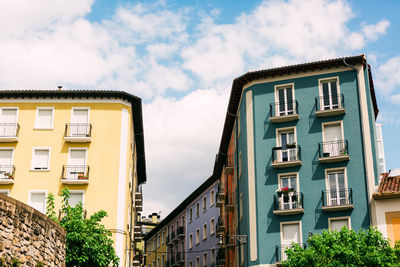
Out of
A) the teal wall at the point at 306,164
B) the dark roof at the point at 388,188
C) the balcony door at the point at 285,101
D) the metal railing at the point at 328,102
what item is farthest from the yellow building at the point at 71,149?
the dark roof at the point at 388,188

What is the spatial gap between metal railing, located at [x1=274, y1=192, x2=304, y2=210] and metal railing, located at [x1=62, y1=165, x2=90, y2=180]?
40.9 feet

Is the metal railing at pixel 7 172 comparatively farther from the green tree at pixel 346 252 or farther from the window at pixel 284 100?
the green tree at pixel 346 252

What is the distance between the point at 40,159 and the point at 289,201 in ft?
55.3

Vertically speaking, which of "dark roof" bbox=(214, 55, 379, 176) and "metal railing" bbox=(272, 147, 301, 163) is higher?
"dark roof" bbox=(214, 55, 379, 176)

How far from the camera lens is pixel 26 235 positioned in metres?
13.9

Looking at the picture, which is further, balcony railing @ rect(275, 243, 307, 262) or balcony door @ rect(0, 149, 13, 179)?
balcony door @ rect(0, 149, 13, 179)

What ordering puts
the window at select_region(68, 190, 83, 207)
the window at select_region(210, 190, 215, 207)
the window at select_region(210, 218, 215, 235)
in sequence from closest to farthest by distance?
the window at select_region(68, 190, 83, 207) < the window at select_region(210, 218, 215, 235) < the window at select_region(210, 190, 215, 207)

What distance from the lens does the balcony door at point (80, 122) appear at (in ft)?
129

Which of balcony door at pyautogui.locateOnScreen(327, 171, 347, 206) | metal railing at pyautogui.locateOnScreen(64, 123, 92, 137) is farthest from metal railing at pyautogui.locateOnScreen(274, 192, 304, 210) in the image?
metal railing at pyautogui.locateOnScreen(64, 123, 92, 137)

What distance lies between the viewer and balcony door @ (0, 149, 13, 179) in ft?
125

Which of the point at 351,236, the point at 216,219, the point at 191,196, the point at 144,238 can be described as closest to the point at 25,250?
the point at 351,236

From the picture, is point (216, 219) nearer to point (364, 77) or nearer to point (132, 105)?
point (132, 105)

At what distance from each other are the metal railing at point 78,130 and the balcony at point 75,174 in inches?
88.8

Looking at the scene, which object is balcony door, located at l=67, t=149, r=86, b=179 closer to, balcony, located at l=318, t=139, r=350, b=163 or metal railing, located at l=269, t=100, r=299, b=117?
metal railing, located at l=269, t=100, r=299, b=117
